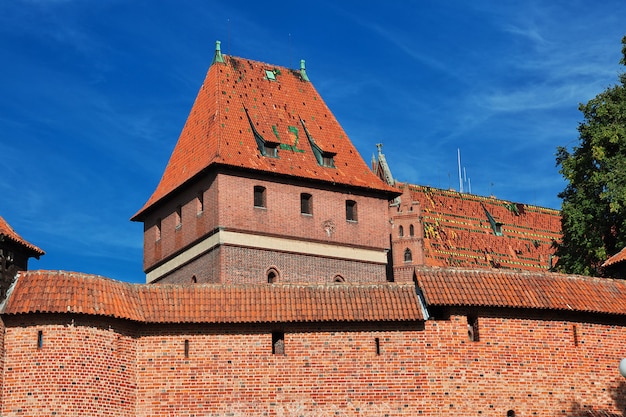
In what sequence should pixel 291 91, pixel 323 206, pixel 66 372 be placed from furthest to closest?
pixel 291 91 → pixel 323 206 → pixel 66 372

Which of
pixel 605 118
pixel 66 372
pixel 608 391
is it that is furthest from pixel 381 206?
pixel 66 372

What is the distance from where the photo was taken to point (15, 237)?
89.5 ft

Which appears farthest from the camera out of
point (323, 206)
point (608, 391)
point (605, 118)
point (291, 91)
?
point (291, 91)

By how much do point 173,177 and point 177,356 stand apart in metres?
16.7

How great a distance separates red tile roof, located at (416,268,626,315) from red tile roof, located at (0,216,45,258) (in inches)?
319

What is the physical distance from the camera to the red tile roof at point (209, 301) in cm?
2581

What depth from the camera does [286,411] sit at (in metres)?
26.0

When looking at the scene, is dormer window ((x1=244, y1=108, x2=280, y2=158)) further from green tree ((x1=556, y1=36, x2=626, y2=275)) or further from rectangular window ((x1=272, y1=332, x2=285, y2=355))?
rectangular window ((x1=272, y1=332, x2=285, y2=355))

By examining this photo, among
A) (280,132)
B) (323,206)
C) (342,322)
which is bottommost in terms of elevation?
(342,322)

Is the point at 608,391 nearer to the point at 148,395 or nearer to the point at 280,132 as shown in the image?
the point at 148,395

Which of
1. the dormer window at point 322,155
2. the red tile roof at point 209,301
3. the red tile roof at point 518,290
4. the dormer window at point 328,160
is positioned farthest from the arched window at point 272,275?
the red tile roof at point 518,290

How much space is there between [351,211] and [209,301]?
1543cm

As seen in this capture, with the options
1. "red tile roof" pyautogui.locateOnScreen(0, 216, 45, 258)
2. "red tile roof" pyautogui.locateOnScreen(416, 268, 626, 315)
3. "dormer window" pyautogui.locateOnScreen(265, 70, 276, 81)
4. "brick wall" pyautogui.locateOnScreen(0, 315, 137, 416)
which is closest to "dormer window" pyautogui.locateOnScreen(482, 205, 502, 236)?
"dormer window" pyautogui.locateOnScreen(265, 70, 276, 81)

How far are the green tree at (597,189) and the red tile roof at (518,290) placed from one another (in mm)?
7311
